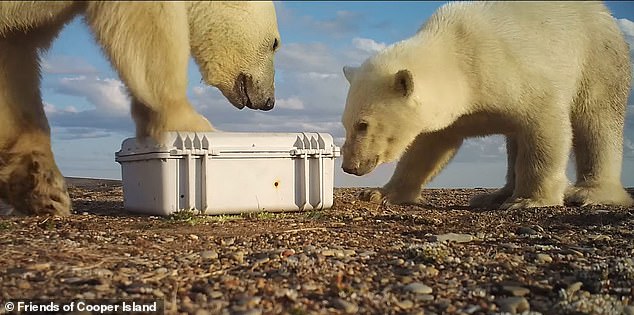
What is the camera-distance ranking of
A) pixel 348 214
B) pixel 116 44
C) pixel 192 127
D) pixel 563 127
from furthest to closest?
pixel 563 127 < pixel 348 214 < pixel 192 127 < pixel 116 44

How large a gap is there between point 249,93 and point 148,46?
0.95 m

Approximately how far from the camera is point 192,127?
2.62 meters

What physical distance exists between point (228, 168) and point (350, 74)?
1.29 m

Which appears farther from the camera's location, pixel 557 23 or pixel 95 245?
pixel 557 23

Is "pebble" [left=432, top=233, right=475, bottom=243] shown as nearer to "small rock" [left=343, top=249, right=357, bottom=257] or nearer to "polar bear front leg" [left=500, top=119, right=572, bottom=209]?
"small rock" [left=343, top=249, right=357, bottom=257]

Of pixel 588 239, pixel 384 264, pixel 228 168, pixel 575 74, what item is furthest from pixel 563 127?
pixel 384 264

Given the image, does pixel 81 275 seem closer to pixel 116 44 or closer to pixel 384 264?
pixel 116 44

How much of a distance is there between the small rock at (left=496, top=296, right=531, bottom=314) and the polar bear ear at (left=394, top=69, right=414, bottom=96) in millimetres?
2780

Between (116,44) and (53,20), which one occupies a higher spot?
(53,20)

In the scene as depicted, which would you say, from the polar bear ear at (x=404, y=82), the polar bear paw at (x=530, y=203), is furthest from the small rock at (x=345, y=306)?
the polar bear paw at (x=530, y=203)

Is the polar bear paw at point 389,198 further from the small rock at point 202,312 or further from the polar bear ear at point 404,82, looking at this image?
the small rock at point 202,312

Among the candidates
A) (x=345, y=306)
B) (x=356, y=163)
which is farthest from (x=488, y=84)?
(x=345, y=306)

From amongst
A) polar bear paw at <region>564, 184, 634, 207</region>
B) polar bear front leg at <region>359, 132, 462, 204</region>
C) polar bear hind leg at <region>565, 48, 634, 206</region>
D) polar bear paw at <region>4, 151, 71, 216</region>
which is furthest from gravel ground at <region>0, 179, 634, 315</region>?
polar bear front leg at <region>359, 132, 462, 204</region>

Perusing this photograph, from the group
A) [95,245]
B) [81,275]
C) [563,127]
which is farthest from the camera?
[563,127]
